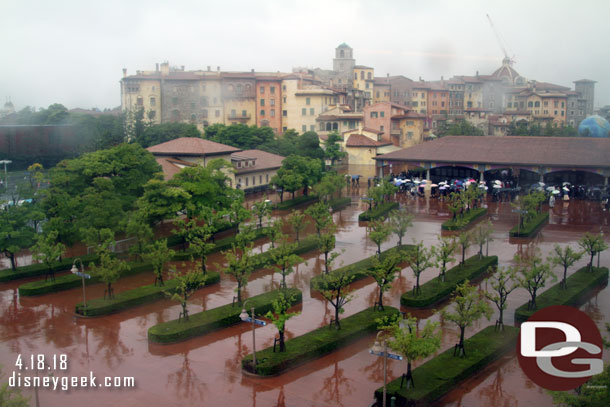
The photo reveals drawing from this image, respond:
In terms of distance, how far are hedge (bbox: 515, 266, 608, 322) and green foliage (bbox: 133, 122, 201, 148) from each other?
3810 cm

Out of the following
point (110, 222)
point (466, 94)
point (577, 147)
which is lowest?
point (110, 222)

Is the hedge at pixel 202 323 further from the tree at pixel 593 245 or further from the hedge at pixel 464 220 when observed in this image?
the hedge at pixel 464 220

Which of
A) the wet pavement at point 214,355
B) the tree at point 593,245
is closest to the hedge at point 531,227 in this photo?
the wet pavement at point 214,355

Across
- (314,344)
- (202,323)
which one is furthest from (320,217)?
(314,344)

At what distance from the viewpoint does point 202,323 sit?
18.8m

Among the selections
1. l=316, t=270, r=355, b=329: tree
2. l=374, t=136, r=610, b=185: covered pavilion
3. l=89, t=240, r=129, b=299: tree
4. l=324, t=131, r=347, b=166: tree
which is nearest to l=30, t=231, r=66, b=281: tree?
l=89, t=240, r=129, b=299: tree

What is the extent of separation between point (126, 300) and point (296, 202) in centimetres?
1996

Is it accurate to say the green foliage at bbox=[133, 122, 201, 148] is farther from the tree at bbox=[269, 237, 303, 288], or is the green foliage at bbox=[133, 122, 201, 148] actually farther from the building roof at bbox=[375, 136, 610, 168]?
the tree at bbox=[269, 237, 303, 288]

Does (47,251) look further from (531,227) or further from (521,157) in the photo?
(521,157)

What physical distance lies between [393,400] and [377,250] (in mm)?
14725

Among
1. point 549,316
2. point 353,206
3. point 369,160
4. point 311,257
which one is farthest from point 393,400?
point 369,160

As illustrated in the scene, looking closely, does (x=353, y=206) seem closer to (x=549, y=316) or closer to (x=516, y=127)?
(x=549, y=316)

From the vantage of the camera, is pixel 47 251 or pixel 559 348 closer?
pixel 559 348

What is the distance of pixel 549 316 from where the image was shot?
19.2 meters
